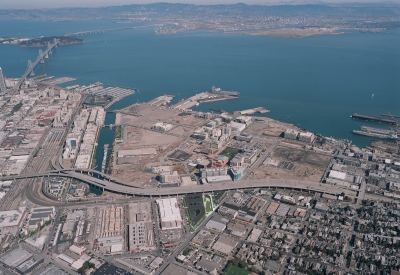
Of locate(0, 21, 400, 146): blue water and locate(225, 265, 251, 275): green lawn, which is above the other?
locate(0, 21, 400, 146): blue water

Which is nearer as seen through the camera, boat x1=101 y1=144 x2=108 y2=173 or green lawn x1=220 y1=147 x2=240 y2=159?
boat x1=101 y1=144 x2=108 y2=173

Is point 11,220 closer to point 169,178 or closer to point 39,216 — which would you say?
point 39,216

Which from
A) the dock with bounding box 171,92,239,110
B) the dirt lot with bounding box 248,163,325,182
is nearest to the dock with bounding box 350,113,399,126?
the dirt lot with bounding box 248,163,325,182

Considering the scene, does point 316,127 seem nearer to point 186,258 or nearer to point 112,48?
point 186,258

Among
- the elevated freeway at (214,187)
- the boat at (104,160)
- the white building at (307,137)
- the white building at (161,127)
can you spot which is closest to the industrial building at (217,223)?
the elevated freeway at (214,187)

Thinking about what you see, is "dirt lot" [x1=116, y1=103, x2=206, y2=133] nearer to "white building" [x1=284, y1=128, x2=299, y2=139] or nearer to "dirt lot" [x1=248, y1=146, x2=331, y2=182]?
"white building" [x1=284, y1=128, x2=299, y2=139]

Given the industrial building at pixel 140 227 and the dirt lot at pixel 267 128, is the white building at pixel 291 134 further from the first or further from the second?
the industrial building at pixel 140 227
